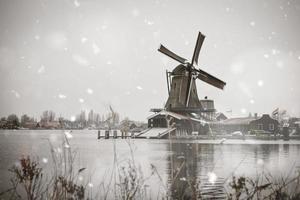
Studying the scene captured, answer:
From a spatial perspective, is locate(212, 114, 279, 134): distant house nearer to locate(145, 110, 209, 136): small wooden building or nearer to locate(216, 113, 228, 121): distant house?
locate(145, 110, 209, 136): small wooden building

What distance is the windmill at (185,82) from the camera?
Result: 40.6 m

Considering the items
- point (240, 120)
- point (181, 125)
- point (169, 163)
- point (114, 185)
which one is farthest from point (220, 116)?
point (114, 185)

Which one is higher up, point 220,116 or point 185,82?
point 185,82

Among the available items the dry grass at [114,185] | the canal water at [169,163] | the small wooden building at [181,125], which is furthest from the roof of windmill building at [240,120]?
the dry grass at [114,185]

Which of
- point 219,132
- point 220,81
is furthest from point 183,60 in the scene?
point 219,132

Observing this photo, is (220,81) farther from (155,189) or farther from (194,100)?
(155,189)

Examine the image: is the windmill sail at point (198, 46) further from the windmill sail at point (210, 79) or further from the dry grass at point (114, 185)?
the dry grass at point (114, 185)

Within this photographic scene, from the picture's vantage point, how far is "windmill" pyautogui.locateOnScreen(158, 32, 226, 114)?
4062cm

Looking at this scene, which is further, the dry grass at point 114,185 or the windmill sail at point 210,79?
the windmill sail at point 210,79

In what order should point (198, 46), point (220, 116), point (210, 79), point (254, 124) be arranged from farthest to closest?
point (220, 116) → point (254, 124) → point (198, 46) → point (210, 79)

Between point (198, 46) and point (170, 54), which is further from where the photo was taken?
point (170, 54)

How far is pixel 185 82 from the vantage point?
45.0 metres

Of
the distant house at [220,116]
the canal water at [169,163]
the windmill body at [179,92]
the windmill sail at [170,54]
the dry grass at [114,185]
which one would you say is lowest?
the canal water at [169,163]

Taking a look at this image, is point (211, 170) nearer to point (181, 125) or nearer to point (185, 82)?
point (185, 82)
